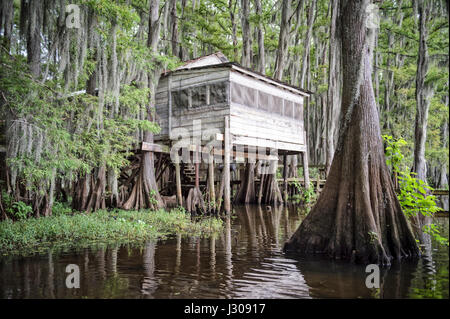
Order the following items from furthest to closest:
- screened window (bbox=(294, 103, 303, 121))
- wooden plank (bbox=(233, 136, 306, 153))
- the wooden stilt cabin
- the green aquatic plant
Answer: screened window (bbox=(294, 103, 303, 121)), wooden plank (bbox=(233, 136, 306, 153)), the wooden stilt cabin, the green aquatic plant

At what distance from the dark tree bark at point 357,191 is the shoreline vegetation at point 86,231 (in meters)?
4.42

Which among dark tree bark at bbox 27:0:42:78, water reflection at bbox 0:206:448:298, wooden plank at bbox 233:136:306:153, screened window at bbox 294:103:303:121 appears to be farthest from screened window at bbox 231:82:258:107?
water reflection at bbox 0:206:448:298

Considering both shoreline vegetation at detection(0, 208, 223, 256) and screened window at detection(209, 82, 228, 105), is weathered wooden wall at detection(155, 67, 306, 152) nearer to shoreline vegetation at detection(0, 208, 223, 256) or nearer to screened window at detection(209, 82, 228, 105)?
screened window at detection(209, 82, 228, 105)

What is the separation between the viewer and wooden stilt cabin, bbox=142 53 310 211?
55.1 feet

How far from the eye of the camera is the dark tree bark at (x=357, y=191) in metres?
7.34

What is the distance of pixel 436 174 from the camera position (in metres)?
35.7

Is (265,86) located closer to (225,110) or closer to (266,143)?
(266,143)

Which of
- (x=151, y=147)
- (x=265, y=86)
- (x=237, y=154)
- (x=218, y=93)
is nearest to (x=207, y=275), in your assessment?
(x=151, y=147)

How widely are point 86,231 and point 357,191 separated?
731 centimetres

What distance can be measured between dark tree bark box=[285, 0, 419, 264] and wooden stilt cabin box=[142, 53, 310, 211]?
27.7 ft

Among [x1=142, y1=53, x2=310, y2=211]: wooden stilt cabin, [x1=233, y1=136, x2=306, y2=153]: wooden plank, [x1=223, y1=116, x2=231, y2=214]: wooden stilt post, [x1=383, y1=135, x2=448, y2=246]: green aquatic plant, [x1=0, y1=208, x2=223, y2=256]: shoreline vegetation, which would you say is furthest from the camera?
[x1=233, y1=136, x2=306, y2=153]: wooden plank

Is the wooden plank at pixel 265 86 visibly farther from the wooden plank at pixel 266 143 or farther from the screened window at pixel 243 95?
the wooden plank at pixel 266 143

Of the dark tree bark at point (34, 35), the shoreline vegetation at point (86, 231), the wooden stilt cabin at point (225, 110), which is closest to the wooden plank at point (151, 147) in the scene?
the wooden stilt cabin at point (225, 110)
